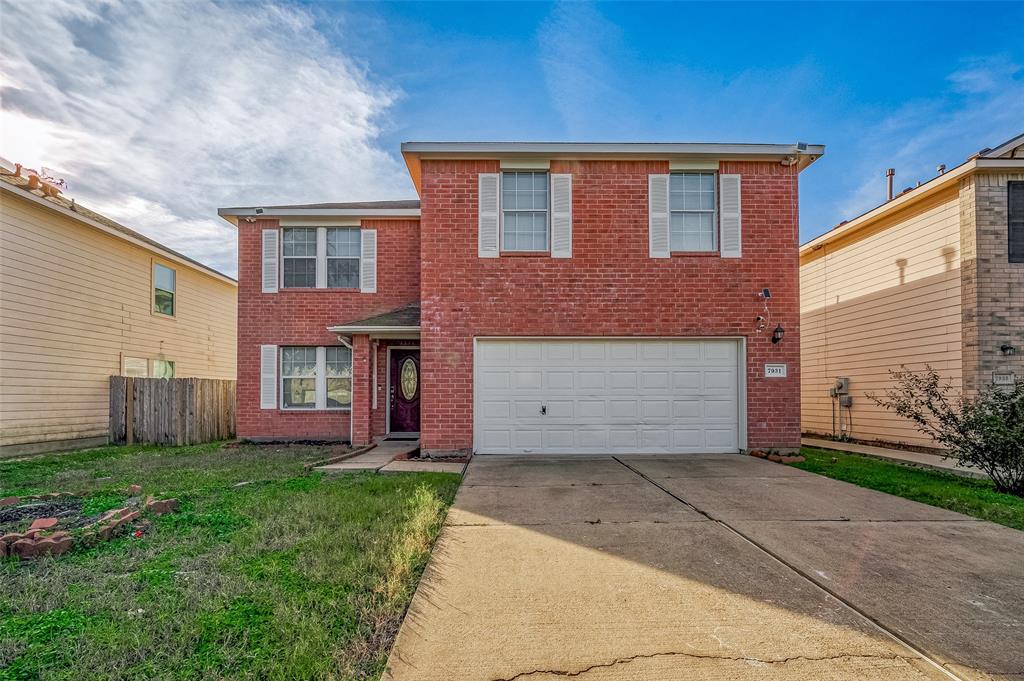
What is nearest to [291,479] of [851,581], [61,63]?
[851,581]

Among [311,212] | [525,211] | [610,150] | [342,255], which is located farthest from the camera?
[342,255]

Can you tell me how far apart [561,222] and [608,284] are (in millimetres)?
1421

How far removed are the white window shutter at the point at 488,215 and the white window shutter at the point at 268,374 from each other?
19.8ft

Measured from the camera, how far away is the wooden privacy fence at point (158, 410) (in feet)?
38.0

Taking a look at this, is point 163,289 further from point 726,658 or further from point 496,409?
point 726,658

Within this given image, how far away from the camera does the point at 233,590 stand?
3213 millimetres

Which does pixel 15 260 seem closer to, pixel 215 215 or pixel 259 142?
pixel 215 215

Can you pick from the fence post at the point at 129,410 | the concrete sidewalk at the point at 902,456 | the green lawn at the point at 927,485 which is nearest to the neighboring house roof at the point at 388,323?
the fence post at the point at 129,410

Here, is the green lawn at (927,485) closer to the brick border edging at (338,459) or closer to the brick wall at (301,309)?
the brick border edging at (338,459)

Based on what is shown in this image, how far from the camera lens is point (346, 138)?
11484mm

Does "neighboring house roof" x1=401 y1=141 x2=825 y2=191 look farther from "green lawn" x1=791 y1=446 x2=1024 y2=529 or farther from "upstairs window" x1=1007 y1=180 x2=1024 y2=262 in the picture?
"green lawn" x1=791 y1=446 x2=1024 y2=529

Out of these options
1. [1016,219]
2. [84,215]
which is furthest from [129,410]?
[1016,219]

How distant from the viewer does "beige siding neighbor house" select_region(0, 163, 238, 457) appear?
984 centimetres

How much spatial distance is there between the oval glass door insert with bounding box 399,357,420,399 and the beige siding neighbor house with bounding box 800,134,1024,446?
1008cm
